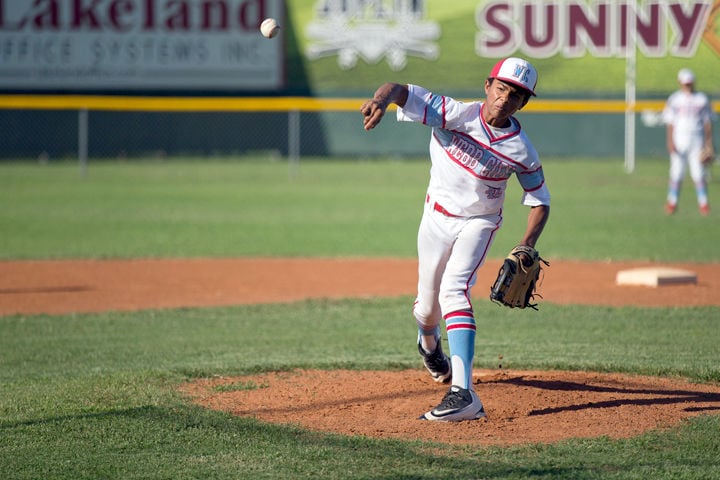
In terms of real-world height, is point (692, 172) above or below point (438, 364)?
above

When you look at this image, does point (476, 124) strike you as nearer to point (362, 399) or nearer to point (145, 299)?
point (362, 399)

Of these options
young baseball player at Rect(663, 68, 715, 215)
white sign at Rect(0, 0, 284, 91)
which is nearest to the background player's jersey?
young baseball player at Rect(663, 68, 715, 215)

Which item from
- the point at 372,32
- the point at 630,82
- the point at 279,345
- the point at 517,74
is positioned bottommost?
the point at 279,345

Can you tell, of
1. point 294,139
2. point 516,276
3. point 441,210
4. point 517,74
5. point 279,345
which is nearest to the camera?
point 517,74

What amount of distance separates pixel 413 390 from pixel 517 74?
1.98 meters

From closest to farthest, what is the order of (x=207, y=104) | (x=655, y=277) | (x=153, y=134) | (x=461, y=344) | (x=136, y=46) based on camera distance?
(x=461, y=344)
(x=655, y=277)
(x=207, y=104)
(x=153, y=134)
(x=136, y=46)

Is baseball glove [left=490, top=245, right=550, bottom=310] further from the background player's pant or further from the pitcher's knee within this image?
the background player's pant

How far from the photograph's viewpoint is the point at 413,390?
595 cm

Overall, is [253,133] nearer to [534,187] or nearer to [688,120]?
[688,120]

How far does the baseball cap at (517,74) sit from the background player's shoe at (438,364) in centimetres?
171

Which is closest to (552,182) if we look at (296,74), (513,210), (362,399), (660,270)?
(513,210)

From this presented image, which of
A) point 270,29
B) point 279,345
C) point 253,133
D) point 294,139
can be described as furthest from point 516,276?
point 253,133

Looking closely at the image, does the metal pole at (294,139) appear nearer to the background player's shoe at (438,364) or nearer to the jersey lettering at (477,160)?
the background player's shoe at (438,364)

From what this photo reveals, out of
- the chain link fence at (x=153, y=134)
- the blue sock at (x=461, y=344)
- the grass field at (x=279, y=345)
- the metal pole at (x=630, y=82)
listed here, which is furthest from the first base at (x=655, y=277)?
the chain link fence at (x=153, y=134)
